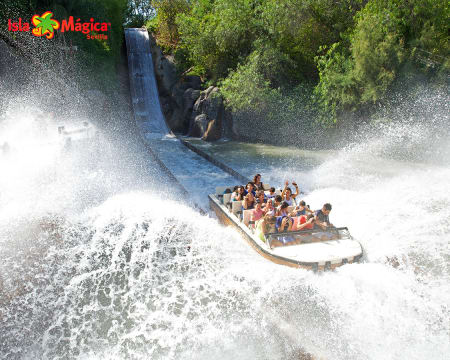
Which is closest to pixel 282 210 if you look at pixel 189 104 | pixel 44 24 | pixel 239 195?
pixel 239 195

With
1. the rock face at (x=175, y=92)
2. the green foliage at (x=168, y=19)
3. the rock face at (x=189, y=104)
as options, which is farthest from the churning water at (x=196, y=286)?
the green foliage at (x=168, y=19)

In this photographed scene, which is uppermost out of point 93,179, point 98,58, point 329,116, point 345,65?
point 98,58

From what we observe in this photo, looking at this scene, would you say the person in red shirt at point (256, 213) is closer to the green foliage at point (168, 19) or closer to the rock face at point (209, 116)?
the rock face at point (209, 116)

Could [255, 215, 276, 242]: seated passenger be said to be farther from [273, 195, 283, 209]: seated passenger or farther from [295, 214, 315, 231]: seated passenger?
[273, 195, 283, 209]: seated passenger

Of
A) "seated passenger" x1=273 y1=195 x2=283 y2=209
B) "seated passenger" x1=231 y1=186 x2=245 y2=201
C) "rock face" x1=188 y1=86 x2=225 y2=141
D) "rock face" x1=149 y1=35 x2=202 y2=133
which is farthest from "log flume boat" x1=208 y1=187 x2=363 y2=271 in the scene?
"rock face" x1=149 y1=35 x2=202 y2=133

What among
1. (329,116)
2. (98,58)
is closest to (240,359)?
(329,116)

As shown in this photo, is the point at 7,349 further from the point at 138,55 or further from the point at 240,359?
the point at 138,55

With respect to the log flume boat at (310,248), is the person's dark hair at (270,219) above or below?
above
